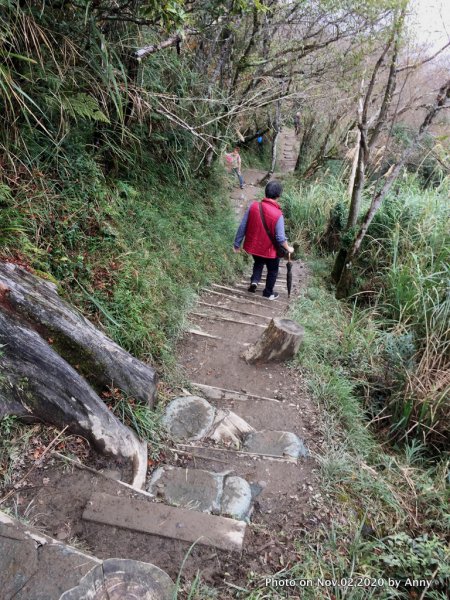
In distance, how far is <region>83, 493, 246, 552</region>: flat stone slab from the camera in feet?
5.90

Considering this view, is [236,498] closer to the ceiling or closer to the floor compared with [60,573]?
closer to the floor

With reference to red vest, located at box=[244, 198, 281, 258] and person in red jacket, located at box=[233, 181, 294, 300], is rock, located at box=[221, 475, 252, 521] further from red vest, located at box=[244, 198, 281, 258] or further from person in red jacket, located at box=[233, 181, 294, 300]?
red vest, located at box=[244, 198, 281, 258]

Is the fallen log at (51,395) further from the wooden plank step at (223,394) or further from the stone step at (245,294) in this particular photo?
the stone step at (245,294)

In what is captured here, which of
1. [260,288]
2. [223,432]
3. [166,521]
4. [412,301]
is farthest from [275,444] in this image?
[260,288]

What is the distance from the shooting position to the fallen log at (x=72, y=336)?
7.20 feet

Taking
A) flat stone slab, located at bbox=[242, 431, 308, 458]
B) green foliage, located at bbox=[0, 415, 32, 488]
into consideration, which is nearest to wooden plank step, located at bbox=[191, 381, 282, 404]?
flat stone slab, located at bbox=[242, 431, 308, 458]

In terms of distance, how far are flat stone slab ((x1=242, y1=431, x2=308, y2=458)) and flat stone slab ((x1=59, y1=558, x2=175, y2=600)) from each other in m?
1.28

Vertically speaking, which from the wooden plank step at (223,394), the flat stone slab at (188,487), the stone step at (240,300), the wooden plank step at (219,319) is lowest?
the flat stone slab at (188,487)

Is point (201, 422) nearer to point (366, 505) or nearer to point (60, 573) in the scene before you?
point (366, 505)

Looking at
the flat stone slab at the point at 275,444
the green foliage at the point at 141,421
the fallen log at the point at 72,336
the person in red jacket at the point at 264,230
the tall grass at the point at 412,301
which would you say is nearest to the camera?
the fallen log at the point at 72,336

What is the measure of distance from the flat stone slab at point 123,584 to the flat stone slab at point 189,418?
121cm

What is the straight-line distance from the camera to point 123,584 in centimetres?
133

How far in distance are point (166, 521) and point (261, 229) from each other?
3.65 meters

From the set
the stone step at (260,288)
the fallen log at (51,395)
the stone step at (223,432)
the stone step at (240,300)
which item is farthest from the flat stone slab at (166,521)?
the stone step at (260,288)
